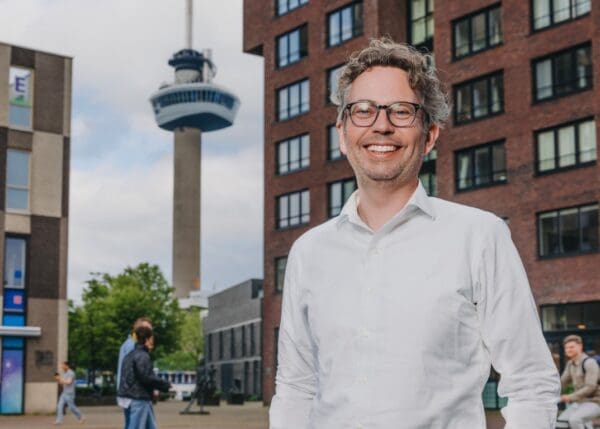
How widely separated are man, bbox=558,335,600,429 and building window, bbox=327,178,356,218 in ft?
122

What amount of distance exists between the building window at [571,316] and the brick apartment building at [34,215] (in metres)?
17.9

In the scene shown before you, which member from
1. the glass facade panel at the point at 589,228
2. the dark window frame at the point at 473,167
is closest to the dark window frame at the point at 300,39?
the dark window frame at the point at 473,167

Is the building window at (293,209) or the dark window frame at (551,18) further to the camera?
the building window at (293,209)

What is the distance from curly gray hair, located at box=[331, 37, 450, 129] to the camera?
3.39 metres

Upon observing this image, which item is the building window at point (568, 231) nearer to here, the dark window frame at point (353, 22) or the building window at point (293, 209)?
the dark window frame at point (353, 22)

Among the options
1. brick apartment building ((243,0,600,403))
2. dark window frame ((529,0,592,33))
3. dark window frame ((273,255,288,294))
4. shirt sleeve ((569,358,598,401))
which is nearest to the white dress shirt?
shirt sleeve ((569,358,598,401))

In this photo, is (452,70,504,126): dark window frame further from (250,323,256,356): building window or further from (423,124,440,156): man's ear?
(423,124,440,156): man's ear

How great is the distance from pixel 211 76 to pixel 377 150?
16450 centimetres

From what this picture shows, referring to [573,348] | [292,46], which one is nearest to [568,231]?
[292,46]

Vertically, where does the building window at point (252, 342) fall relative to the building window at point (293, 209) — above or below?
below

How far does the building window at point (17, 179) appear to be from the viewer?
137 ft

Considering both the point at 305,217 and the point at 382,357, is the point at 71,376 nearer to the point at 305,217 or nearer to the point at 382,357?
the point at 305,217

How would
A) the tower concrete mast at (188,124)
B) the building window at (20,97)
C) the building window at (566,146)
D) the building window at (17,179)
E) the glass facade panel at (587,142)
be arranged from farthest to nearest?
the tower concrete mast at (188,124)
the building window at (20,97)
the building window at (17,179)
the building window at (566,146)
the glass facade panel at (587,142)

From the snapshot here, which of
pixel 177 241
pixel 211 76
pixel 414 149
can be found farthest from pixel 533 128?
pixel 211 76
